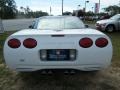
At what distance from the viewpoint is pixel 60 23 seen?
6891 millimetres

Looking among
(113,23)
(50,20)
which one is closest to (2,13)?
(113,23)

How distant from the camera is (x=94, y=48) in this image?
211 inches

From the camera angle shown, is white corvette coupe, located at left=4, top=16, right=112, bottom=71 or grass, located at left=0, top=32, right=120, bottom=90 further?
grass, located at left=0, top=32, right=120, bottom=90

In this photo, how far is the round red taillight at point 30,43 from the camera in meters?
5.35

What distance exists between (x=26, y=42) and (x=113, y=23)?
53.2 feet

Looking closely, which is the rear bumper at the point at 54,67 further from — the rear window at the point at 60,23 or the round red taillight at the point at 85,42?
the rear window at the point at 60,23

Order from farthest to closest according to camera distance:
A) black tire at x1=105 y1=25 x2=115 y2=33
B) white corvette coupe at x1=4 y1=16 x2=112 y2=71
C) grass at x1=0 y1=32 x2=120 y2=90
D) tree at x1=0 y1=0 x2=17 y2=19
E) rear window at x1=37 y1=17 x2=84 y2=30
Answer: tree at x1=0 y1=0 x2=17 y2=19
black tire at x1=105 y1=25 x2=115 y2=33
rear window at x1=37 y1=17 x2=84 y2=30
grass at x1=0 y1=32 x2=120 y2=90
white corvette coupe at x1=4 y1=16 x2=112 y2=71

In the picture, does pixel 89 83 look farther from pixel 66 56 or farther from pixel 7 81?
pixel 7 81

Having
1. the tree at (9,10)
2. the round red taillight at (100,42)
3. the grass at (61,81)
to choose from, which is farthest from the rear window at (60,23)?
the tree at (9,10)

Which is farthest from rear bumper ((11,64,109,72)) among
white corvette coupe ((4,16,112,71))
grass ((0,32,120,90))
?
grass ((0,32,120,90))

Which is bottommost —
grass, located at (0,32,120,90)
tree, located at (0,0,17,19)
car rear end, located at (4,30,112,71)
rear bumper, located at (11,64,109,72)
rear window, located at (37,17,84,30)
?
tree, located at (0,0,17,19)

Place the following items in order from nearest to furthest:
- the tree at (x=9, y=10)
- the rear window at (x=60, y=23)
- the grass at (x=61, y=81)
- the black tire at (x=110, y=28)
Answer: the grass at (x=61, y=81), the rear window at (x=60, y=23), the black tire at (x=110, y=28), the tree at (x=9, y=10)

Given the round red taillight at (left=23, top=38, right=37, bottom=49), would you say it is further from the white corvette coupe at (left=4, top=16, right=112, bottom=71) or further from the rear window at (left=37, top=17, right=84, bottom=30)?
the rear window at (left=37, top=17, right=84, bottom=30)

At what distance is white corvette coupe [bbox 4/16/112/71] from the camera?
5.34m
